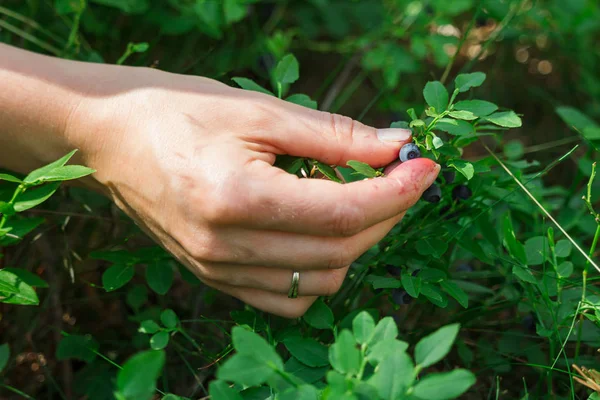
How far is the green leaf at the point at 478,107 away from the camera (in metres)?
1.17

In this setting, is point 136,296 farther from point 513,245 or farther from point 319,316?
point 513,245

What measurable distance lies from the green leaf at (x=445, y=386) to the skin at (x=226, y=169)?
328 millimetres

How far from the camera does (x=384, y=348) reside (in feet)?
2.79

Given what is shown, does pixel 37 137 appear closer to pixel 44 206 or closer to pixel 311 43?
pixel 44 206

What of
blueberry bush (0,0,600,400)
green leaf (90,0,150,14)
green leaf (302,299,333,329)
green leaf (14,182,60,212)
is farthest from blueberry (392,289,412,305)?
green leaf (90,0,150,14)

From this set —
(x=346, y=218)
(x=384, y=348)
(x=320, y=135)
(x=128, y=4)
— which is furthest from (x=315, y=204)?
(x=128, y=4)

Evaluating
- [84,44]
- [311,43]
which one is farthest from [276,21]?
[84,44]

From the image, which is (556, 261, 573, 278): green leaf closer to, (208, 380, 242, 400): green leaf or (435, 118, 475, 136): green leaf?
(435, 118, 475, 136): green leaf

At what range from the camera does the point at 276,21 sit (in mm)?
2598

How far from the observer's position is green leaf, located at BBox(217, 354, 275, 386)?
786 millimetres

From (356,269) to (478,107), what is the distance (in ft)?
1.39

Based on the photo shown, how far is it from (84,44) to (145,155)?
1088 millimetres

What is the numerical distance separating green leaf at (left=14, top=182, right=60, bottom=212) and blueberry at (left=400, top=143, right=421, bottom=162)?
64cm

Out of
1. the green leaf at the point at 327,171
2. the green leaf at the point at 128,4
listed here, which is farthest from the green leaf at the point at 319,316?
the green leaf at the point at 128,4
